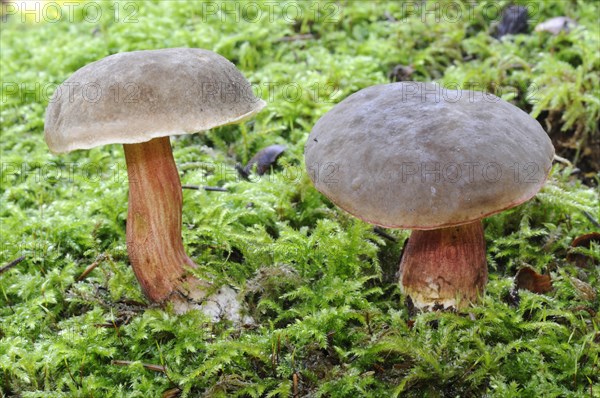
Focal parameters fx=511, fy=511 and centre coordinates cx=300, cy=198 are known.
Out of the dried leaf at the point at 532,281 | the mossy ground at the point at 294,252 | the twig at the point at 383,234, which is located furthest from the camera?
the twig at the point at 383,234

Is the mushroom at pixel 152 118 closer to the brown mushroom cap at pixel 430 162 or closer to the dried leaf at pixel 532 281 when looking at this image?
the brown mushroom cap at pixel 430 162

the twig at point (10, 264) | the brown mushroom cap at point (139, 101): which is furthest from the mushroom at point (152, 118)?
the twig at point (10, 264)

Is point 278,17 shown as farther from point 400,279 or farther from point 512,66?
point 400,279

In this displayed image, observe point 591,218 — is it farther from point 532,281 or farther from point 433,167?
point 433,167

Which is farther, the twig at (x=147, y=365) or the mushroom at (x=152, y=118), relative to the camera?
the twig at (x=147, y=365)

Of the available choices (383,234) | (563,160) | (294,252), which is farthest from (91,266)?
(563,160)
